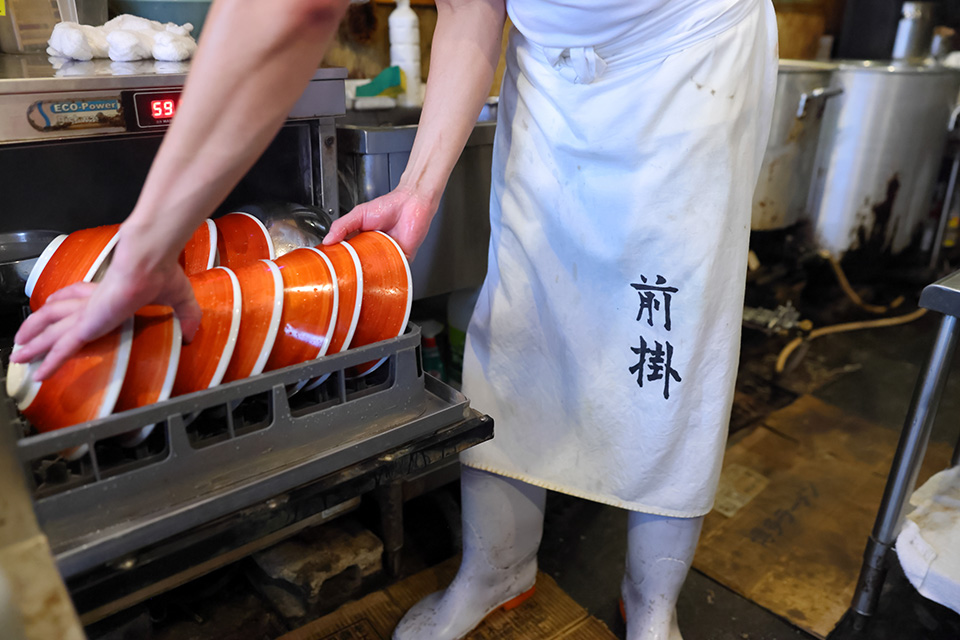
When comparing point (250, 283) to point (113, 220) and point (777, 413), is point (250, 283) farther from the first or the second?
point (777, 413)

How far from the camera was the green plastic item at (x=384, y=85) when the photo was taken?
160 cm

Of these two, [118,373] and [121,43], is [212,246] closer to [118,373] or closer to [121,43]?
[118,373]

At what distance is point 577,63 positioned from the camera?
0.89 meters

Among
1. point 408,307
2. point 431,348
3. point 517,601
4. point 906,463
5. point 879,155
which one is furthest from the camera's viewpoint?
point 879,155

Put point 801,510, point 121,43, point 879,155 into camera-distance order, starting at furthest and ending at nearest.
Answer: point 879,155
point 801,510
point 121,43

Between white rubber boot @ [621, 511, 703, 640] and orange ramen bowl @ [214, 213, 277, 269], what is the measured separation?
2.46ft

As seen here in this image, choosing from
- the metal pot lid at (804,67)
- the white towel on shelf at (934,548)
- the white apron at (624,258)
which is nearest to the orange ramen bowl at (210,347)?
the white apron at (624,258)

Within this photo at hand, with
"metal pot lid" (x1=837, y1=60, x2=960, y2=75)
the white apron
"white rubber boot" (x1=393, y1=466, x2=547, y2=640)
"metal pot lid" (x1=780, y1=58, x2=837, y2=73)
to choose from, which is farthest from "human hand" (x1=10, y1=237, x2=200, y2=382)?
"metal pot lid" (x1=837, y1=60, x2=960, y2=75)

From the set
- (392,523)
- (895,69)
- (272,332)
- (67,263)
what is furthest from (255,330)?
(895,69)

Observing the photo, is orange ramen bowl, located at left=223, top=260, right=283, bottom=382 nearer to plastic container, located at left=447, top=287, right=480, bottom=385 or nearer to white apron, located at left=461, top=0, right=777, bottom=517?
white apron, located at left=461, top=0, right=777, bottom=517

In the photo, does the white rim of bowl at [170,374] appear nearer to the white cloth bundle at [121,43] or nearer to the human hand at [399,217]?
the human hand at [399,217]

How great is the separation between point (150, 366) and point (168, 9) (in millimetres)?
1044

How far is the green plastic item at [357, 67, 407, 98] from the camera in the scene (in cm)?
160

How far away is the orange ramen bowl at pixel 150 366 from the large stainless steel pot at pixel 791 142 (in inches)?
85.6
